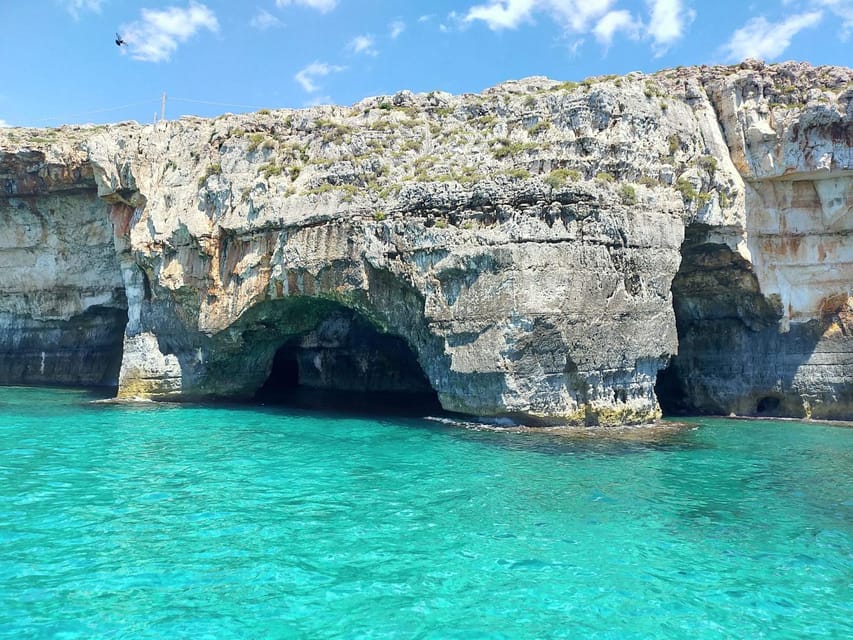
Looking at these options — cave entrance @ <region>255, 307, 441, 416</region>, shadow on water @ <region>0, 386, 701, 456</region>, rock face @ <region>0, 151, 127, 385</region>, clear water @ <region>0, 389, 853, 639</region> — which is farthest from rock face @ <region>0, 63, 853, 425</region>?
clear water @ <region>0, 389, 853, 639</region>

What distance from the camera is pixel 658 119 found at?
22031mm

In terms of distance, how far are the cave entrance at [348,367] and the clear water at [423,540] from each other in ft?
45.5

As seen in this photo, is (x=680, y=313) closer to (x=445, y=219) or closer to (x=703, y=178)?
(x=703, y=178)

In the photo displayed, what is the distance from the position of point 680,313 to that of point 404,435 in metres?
13.2

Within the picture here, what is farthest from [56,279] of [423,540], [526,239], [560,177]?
[423,540]

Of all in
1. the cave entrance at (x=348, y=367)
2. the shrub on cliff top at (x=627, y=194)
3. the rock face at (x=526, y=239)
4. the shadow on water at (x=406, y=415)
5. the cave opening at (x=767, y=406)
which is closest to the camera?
the shadow on water at (x=406, y=415)

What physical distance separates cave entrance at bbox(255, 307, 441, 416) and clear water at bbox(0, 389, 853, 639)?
45.5 ft

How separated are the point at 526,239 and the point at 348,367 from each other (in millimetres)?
16353

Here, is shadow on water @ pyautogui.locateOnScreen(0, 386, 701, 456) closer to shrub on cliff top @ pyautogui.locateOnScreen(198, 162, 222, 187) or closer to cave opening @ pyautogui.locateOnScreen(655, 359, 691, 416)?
cave opening @ pyautogui.locateOnScreen(655, 359, 691, 416)

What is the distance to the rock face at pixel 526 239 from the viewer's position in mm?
19844

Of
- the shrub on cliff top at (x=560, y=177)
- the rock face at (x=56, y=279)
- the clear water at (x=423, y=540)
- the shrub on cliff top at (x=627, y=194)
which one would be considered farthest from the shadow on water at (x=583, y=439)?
the rock face at (x=56, y=279)

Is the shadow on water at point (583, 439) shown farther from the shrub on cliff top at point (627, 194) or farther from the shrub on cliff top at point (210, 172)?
the shrub on cliff top at point (210, 172)

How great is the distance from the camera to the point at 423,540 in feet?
32.2

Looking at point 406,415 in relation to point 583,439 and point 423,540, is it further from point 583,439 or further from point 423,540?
point 423,540
